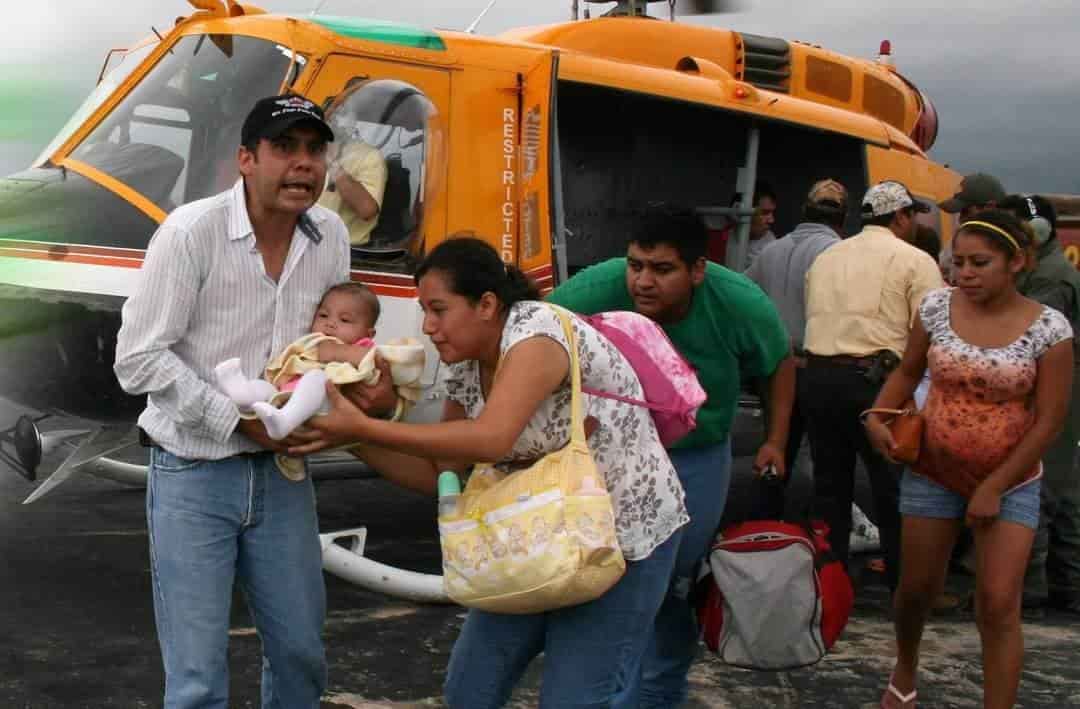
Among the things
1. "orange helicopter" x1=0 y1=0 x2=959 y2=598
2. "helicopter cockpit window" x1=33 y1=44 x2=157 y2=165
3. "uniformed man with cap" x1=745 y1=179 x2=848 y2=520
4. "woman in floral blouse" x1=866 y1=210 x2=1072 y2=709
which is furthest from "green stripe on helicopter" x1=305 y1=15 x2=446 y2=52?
"woman in floral blouse" x1=866 y1=210 x2=1072 y2=709

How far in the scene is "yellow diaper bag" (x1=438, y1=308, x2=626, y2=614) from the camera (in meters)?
2.83

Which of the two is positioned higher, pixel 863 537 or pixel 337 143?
pixel 337 143

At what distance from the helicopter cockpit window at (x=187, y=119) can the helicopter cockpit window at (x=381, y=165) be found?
0.33m

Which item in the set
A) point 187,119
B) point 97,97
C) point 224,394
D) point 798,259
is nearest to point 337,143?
point 187,119

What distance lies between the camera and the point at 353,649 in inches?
207

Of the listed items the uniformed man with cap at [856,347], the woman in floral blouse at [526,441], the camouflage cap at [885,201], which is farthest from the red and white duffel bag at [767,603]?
the camouflage cap at [885,201]

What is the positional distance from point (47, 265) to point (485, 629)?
2829 mm

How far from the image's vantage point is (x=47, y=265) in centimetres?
522

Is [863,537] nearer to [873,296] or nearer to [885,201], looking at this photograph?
[873,296]

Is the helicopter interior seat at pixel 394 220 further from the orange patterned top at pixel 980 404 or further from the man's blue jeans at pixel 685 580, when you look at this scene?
the orange patterned top at pixel 980 404

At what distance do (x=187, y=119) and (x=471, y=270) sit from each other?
3.24 metres

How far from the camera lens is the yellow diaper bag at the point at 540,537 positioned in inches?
111

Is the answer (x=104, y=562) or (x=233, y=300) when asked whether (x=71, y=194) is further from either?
(x=233, y=300)

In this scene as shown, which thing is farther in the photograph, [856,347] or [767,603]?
[856,347]
